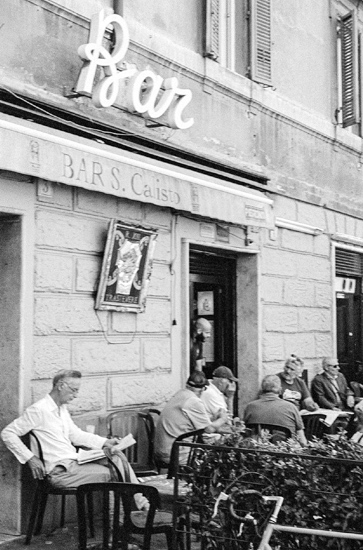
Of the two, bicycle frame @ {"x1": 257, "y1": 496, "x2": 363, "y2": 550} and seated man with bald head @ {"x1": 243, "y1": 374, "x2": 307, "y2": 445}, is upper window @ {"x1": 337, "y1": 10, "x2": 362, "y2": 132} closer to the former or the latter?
seated man with bald head @ {"x1": 243, "y1": 374, "x2": 307, "y2": 445}

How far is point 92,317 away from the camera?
7379mm

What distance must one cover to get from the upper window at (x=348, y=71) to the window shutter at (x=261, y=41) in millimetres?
2281

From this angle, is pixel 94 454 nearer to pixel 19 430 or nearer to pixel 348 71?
pixel 19 430

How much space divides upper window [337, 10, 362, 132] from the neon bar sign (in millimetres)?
4581

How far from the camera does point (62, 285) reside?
23.1 feet

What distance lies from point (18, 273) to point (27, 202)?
0.58m

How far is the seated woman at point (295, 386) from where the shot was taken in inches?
387

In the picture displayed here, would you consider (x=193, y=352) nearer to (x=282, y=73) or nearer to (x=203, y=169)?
(x=203, y=169)

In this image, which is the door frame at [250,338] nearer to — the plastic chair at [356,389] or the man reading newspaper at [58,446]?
the plastic chair at [356,389]

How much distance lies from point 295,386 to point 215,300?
1425 mm

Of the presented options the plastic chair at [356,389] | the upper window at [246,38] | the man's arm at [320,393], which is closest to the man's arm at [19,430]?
the man's arm at [320,393]

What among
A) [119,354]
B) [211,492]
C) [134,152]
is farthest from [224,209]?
[211,492]

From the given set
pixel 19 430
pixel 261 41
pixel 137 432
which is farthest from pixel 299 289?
pixel 19 430

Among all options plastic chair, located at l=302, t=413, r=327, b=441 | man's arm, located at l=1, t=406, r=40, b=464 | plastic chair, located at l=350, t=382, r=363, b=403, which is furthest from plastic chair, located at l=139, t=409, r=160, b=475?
plastic chair, located at l=350, t=382, r=363, b=403
